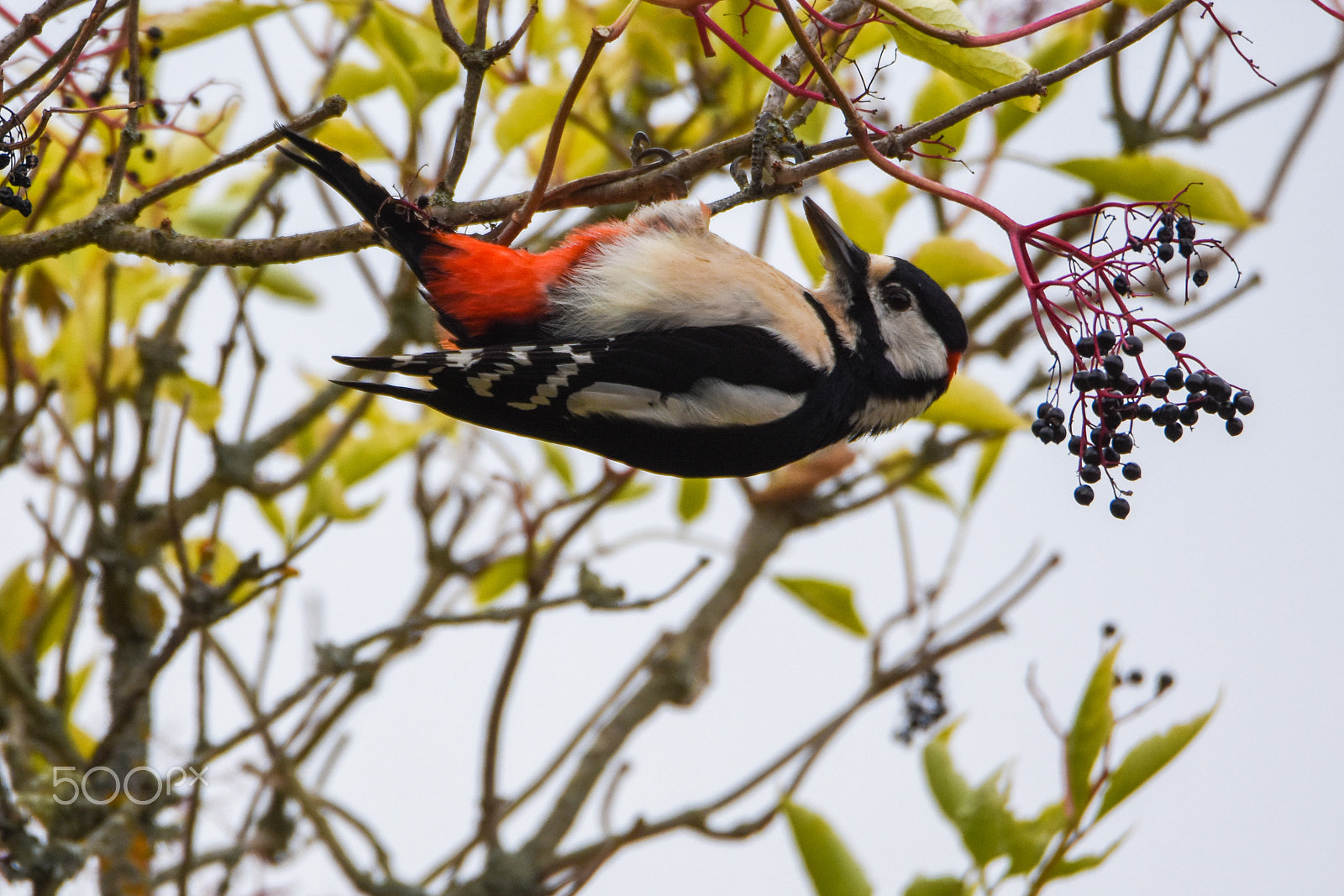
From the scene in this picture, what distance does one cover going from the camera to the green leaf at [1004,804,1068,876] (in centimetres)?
188

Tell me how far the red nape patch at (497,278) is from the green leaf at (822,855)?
2.94ft

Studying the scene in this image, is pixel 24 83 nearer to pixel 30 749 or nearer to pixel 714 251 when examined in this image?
pixel 714 251

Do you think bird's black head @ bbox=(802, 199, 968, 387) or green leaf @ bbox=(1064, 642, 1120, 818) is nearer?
green leaf @ bbox=(1064, 642, 1120, 818)

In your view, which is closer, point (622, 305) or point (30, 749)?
point (622, 305)

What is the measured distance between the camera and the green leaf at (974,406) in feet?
6.79

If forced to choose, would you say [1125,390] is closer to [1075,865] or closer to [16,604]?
[1075,865]

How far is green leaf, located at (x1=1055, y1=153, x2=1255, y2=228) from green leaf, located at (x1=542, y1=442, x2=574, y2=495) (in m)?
1.24

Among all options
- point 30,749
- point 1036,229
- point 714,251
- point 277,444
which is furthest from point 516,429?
point 30,749

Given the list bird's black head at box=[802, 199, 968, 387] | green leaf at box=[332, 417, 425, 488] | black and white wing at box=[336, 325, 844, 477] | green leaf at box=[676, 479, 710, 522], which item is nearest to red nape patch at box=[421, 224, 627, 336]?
black and white wing at box=[336, 325, 844, 477]

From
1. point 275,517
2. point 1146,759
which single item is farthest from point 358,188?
point 1146,759

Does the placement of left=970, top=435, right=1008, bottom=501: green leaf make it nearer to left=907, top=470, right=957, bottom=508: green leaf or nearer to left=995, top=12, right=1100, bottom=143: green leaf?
left=907, top=470, right=957, bottom=508: green leaf

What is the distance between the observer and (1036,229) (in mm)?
1403

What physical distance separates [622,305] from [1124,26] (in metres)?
1.22

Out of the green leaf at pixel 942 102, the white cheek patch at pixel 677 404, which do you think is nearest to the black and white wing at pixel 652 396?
the white cheek patch at pixel 677 404
